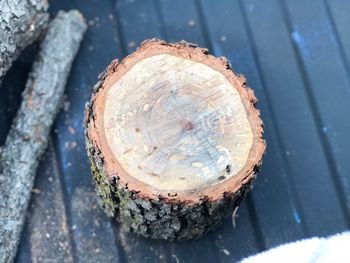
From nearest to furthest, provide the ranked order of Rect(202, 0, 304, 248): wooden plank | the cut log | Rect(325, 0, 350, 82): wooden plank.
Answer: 1. the cut log
2. Rect(202, 0, 304, 248): wooden plank
3. Rect(325, 0, 350, 82): wooden plank

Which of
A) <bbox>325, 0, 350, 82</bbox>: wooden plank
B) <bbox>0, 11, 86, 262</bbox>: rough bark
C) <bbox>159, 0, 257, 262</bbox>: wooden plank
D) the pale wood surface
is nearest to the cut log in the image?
the pale wood surface

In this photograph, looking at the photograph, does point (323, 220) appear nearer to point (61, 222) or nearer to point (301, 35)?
point (301, 35)

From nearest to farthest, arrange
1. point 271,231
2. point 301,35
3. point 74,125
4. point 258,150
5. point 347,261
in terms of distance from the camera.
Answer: point 258,150
point 347,261
point 271,231
point 74,125
point 301,35

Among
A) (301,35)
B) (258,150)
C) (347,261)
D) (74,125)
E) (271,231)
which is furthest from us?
(301,35)

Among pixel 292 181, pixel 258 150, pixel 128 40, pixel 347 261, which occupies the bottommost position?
pixel 347 261

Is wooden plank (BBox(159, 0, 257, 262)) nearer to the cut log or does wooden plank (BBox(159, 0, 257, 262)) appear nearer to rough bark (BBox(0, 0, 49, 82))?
the cut log

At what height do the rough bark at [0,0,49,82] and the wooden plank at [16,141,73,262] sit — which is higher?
the rough bark at [0,0,49,82]

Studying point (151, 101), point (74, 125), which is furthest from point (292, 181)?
point (74, 125)

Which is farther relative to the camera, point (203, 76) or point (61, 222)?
point (61, 222)
